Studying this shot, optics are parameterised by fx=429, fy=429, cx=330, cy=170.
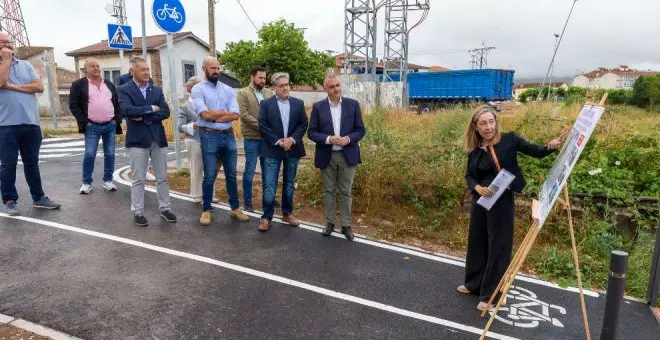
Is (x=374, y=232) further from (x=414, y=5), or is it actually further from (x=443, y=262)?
(x=414, y=5)

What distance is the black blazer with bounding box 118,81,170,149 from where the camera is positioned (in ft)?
16.8

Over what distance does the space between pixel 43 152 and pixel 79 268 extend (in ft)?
27.5

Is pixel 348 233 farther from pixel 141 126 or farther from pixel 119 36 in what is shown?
pixel 119 36

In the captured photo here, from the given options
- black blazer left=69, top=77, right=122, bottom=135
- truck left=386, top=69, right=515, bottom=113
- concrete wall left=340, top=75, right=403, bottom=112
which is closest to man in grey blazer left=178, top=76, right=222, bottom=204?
black blazer left=69, top=77, right=122, bottom=135

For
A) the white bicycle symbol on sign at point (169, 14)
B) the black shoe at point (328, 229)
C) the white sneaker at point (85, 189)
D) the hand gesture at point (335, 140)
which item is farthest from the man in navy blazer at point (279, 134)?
the white sneaker at point (85, 189)

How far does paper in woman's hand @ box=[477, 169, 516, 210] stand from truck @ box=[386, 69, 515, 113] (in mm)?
24959

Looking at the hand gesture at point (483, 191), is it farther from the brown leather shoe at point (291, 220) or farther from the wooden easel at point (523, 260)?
the brown leather shoe at point (291, 220)

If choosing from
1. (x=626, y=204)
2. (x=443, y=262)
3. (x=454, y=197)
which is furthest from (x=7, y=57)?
(x=626, y=204)

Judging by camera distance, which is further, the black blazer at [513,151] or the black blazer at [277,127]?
the black blazer at [277,127]

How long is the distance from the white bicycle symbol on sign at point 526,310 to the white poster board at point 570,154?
39.3 inches

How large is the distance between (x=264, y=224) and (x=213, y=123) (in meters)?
1.41

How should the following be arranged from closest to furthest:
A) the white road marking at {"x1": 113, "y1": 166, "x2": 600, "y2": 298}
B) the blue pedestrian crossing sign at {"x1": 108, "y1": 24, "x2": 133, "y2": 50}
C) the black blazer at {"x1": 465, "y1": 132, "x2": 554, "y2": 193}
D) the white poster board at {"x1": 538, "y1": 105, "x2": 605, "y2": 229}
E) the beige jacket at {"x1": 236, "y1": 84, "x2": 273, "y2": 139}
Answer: the white poster board at {"x1": 538, "y1": 105, "x2": 605, "y2": 229}
the black blazer at {"x1": 465, "y1": 132, "x2": 554, "y2": 193}
the white road marking at {"x1": 113, "y1": 166, "x2": 600, "y2": 298}
the beige jacket at {"x1": 236, "y1": 84, "x2": 273, "y2": 139}
the blue pedestrian crossing sign at {"x1": 108, "y1": 24, "x2": 133, "y2": 50}

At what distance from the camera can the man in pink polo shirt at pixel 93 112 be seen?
20.7 feet

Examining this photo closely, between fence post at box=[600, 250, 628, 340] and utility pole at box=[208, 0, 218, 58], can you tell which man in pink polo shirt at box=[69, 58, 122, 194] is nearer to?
fence post at box=[600, 250, 628, 340]
